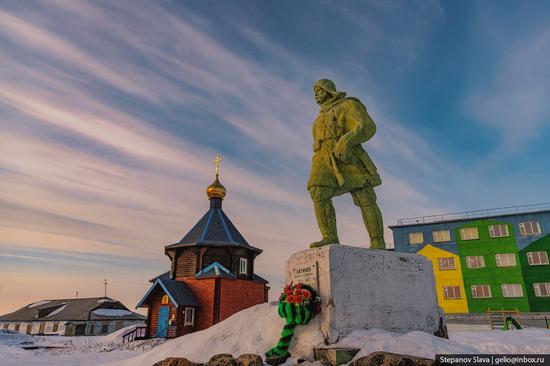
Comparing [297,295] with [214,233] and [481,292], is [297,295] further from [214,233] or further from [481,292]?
[481,292]

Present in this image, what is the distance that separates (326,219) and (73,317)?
44743mm

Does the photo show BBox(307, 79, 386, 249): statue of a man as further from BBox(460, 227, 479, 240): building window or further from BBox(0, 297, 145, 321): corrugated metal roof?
BBox(0, 297, 145, 321): corrugated metal roof

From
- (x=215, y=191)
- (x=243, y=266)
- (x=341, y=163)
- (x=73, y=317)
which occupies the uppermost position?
(x=215, y=191)

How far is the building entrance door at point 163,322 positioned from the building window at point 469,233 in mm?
22926

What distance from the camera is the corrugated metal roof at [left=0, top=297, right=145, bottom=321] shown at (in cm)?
4153

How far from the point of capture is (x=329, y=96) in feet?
23.4

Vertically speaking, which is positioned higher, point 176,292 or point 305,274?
point 305,274

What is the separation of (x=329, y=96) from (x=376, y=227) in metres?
2.78

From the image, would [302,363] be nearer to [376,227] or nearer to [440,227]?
[376,227]

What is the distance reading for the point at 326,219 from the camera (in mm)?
6578

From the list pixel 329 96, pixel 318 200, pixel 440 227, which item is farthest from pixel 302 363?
pixel 440 227

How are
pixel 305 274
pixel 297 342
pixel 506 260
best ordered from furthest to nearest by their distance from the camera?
pixel 506 260 → pixel 305 274 → pixel 297 342

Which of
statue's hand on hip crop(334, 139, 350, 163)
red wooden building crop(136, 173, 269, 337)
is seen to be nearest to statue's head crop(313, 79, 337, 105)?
statue's hand on hip crop(334, 139, 350, 163)

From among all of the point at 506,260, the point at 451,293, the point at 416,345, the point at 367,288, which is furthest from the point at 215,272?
the point at 506,260
